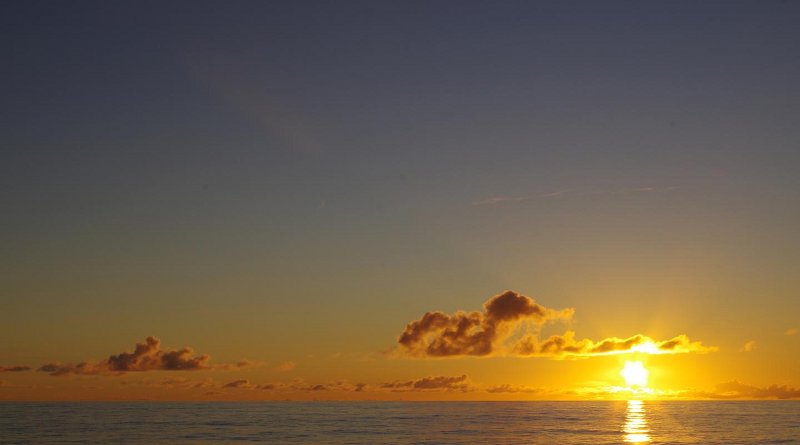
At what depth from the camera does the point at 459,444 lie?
378ft

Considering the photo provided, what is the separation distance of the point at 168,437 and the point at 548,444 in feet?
198

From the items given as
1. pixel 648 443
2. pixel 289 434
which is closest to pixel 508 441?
pixel 648 443

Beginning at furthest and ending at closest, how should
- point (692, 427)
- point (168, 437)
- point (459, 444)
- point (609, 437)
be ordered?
point (692, 427), point (609, 437), point (168, 437), point (459, 444)

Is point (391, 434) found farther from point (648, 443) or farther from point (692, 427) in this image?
point (692, 427)

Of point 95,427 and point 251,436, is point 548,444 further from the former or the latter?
point 95,427

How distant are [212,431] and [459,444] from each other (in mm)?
50472

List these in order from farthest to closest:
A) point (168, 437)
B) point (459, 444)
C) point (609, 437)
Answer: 1. point (609, 437)
2. point (168, 437)
3. point (459, 444)

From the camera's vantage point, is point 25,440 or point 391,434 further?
point 391,434

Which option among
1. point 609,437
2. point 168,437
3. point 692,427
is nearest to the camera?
point 168,437

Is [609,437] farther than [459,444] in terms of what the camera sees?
Yes

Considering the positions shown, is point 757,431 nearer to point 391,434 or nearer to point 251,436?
point 391,434

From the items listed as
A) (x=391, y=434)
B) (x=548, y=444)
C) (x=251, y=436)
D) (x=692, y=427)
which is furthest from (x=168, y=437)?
(x=692, y=427)

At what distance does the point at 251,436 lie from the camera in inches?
5128

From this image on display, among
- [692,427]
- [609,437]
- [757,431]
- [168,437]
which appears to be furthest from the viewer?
[692,427]
